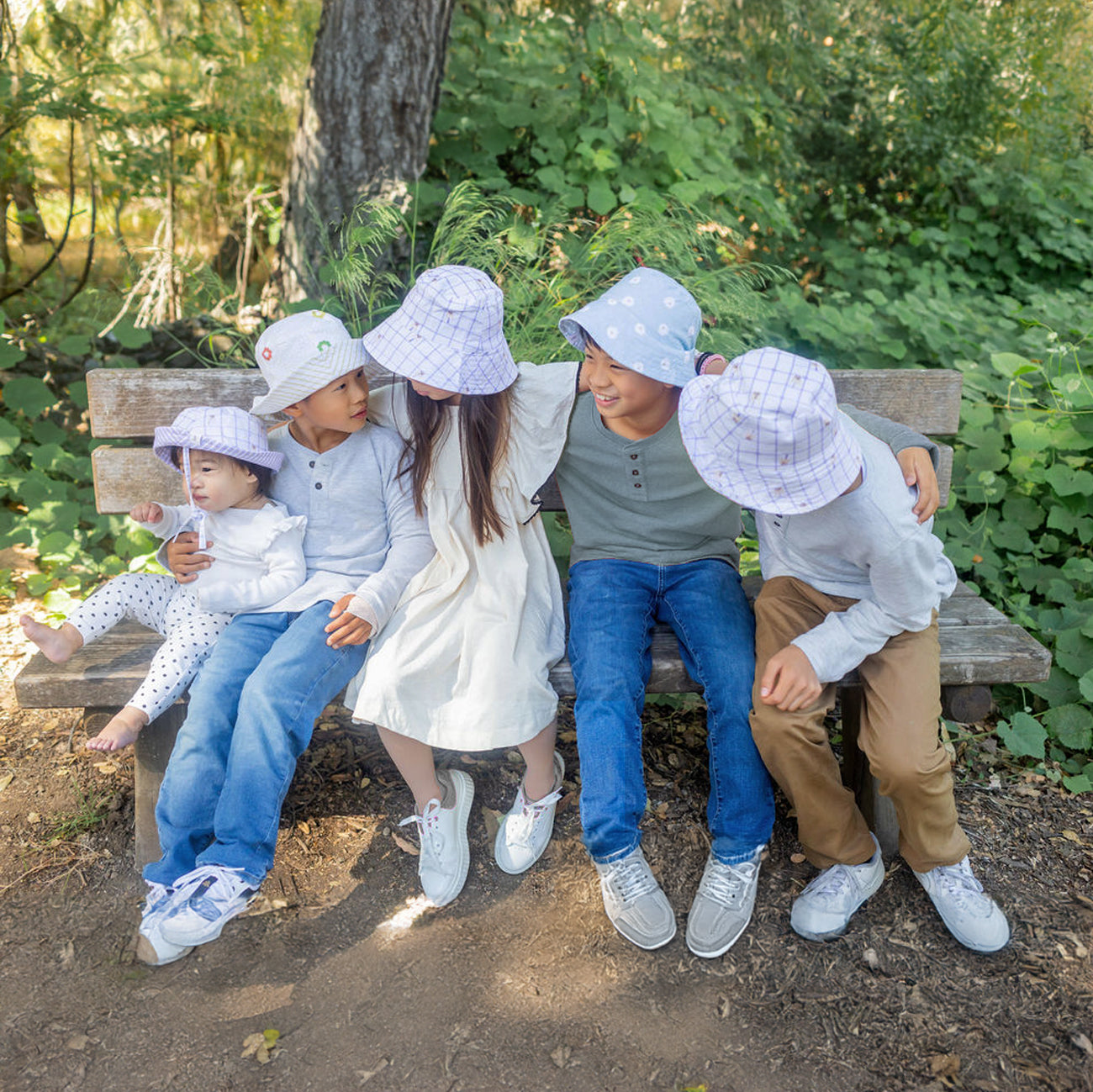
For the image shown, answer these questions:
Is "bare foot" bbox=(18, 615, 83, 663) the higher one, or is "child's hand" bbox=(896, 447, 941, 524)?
"child's hand" bbox=(896, 447, 941, 524)

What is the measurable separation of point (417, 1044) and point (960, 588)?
1.82 metres

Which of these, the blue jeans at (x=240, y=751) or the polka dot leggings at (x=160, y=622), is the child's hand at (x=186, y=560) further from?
the blue jeans at (x=240, y=751)

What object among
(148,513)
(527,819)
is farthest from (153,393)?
(527,819)

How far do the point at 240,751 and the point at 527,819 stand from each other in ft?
2.39

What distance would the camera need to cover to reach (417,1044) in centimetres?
187

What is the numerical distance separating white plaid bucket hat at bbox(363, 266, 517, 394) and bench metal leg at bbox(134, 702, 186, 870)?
0.97 meters

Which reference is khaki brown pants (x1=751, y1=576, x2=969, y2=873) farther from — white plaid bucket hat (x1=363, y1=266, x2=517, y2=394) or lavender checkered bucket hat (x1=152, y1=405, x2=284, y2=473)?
lavender checkered bucket hat (x1=152, y1=405, x2=284, y2=473)

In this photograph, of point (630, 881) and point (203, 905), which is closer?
point (203, 905)

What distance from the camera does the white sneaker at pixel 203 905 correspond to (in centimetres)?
196

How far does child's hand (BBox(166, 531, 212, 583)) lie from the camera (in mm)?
2291

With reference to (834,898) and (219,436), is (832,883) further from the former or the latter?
(219,436)

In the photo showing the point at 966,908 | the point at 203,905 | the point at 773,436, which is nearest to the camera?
the point at 773,436

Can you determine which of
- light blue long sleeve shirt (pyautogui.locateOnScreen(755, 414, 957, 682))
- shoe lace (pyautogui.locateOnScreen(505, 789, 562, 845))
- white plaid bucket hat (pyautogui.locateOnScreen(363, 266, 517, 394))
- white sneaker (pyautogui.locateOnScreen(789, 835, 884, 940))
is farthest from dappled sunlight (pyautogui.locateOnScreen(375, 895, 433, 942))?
white plaid bucket hat (pyautogui.locateOnScreen(363, 266, 517, 394))

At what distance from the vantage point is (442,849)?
7.54ft
